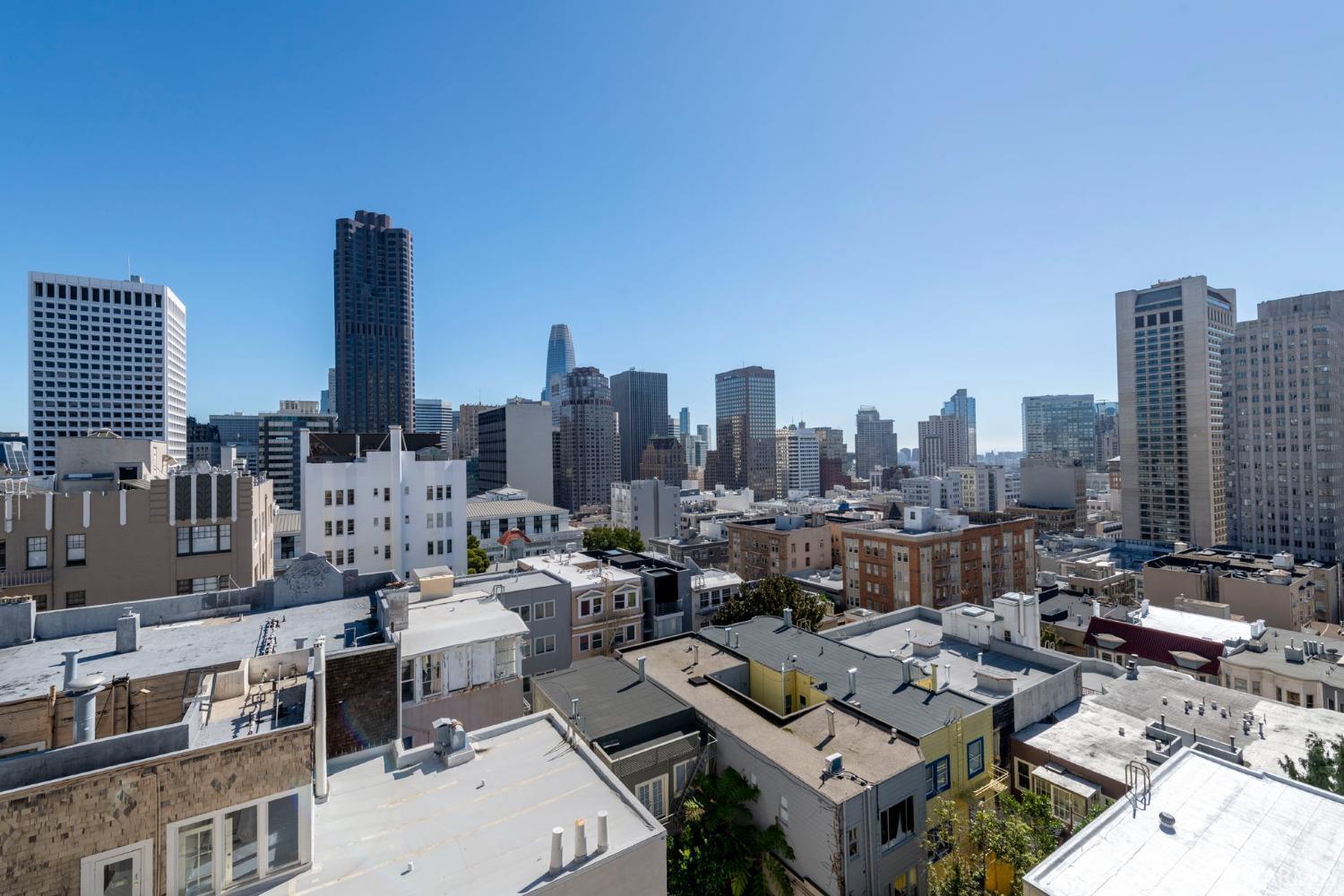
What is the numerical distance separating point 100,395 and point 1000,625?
191 meters

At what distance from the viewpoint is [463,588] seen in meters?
37.4

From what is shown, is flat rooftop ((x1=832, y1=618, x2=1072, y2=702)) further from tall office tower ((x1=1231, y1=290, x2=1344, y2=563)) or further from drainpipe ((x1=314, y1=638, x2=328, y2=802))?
tall office tower ((x1=1231, y1=290, x2=1344, y2=563))

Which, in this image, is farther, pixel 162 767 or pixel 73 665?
pixel 73 665

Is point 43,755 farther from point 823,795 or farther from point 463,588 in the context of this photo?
point 463,588

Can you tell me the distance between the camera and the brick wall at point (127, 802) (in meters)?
9.34

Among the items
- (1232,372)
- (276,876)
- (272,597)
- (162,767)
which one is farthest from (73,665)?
(1232,372)

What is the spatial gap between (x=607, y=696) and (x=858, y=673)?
12.5 metres

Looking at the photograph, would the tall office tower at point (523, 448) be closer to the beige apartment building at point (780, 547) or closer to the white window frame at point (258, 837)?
the beige apartment building at point (780, 547)

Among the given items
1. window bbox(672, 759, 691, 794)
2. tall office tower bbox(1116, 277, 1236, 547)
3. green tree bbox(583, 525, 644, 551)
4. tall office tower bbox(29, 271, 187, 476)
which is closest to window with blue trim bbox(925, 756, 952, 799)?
window bbox(672, 759, 691, 794)

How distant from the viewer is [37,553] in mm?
30781

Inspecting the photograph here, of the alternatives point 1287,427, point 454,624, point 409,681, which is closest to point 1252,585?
point 1287,427

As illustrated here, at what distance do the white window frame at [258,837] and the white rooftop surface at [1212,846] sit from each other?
15.7m

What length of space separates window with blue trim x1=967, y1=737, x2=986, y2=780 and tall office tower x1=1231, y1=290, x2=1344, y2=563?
125573mm

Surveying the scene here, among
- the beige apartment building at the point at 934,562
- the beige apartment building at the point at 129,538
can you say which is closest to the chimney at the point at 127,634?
the beige apartment building at the point at 129,538
